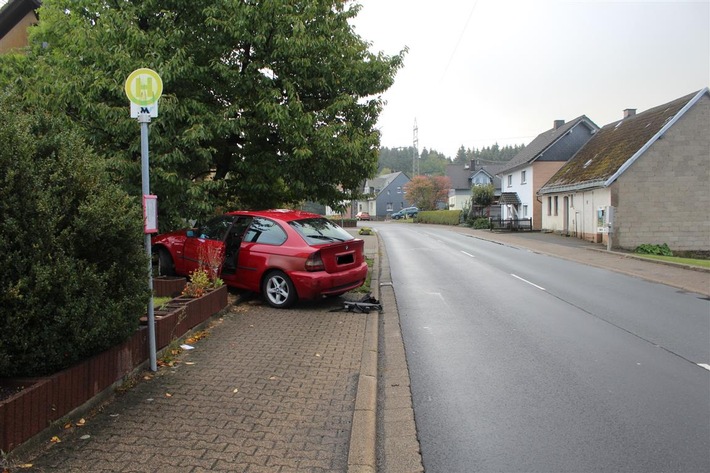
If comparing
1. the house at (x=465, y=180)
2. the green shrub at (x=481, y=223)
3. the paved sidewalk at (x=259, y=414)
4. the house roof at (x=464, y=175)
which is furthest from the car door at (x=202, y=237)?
the house roof at (x=464, y=175)

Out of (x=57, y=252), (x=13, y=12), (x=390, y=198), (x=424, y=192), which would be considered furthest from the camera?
(x=390, y=198)

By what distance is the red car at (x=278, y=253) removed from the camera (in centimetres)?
838

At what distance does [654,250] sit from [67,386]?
83.8 feet

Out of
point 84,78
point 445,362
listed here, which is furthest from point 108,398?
point 84,78

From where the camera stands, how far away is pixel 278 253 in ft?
28.0

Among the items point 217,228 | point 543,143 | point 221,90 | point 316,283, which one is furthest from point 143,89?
point 543,143

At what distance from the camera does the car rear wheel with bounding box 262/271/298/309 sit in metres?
8.51

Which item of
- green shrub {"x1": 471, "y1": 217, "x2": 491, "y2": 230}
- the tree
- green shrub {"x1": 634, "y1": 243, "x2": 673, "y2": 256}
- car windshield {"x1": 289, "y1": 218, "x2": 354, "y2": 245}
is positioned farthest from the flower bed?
the tree

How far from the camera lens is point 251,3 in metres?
10.4

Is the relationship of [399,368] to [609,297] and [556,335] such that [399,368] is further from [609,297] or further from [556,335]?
[609,297]

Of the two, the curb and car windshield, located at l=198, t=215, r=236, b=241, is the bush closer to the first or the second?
the curb

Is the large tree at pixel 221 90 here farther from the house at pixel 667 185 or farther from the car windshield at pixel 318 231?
the house at pixel 667 185

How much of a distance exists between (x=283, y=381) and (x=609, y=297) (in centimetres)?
833

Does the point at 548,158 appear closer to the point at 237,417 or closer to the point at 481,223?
the point at 481,223
